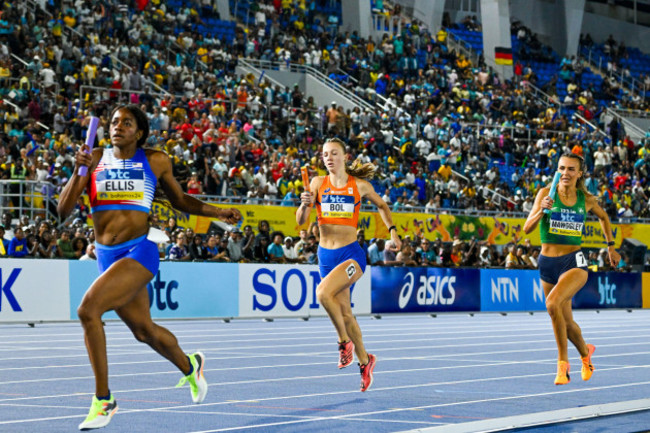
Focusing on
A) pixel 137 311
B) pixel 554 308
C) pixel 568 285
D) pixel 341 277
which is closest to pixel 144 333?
pixel 137 311

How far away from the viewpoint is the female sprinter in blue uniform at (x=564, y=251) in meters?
11.1

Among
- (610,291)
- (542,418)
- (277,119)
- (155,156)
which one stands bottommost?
(610,291)

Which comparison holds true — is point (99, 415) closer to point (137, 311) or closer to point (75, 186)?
point (137, 311)

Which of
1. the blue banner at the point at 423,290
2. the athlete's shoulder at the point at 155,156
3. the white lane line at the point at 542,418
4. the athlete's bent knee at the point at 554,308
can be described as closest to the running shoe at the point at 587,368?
the athlete's bent knee at the point at 554,308

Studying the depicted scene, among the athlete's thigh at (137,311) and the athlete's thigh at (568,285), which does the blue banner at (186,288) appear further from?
the athlete's thigh at (137,311)

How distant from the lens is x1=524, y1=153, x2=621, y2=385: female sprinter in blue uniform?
1106 cm

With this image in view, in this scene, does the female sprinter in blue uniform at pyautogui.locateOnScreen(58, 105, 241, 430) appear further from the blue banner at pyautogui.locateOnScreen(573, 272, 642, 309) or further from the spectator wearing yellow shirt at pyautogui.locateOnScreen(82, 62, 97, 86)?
the blue banner at pyautogui.locateOnScreen(573, 272, 642, 309)

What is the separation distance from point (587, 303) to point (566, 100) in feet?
63.9

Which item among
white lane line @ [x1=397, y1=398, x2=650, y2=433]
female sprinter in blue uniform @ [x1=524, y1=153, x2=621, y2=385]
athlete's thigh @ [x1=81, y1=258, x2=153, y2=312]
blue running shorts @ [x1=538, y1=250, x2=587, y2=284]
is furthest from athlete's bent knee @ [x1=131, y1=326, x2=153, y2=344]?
blue running shorts @ [x1=538, y1=250, x2=587, y2=284]

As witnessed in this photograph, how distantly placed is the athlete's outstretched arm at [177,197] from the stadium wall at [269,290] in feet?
39.3

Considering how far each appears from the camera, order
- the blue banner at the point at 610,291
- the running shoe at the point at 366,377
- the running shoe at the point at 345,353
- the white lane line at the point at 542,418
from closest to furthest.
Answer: the white lane line at the point at 542,418
the running shoe at the point at 366,377
the running shoe at the point at 345,353
the blue banner at the point at 610,291

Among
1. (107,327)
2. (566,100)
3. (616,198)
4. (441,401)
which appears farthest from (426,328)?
(566,100)

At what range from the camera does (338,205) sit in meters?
11.5

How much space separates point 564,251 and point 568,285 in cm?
40
